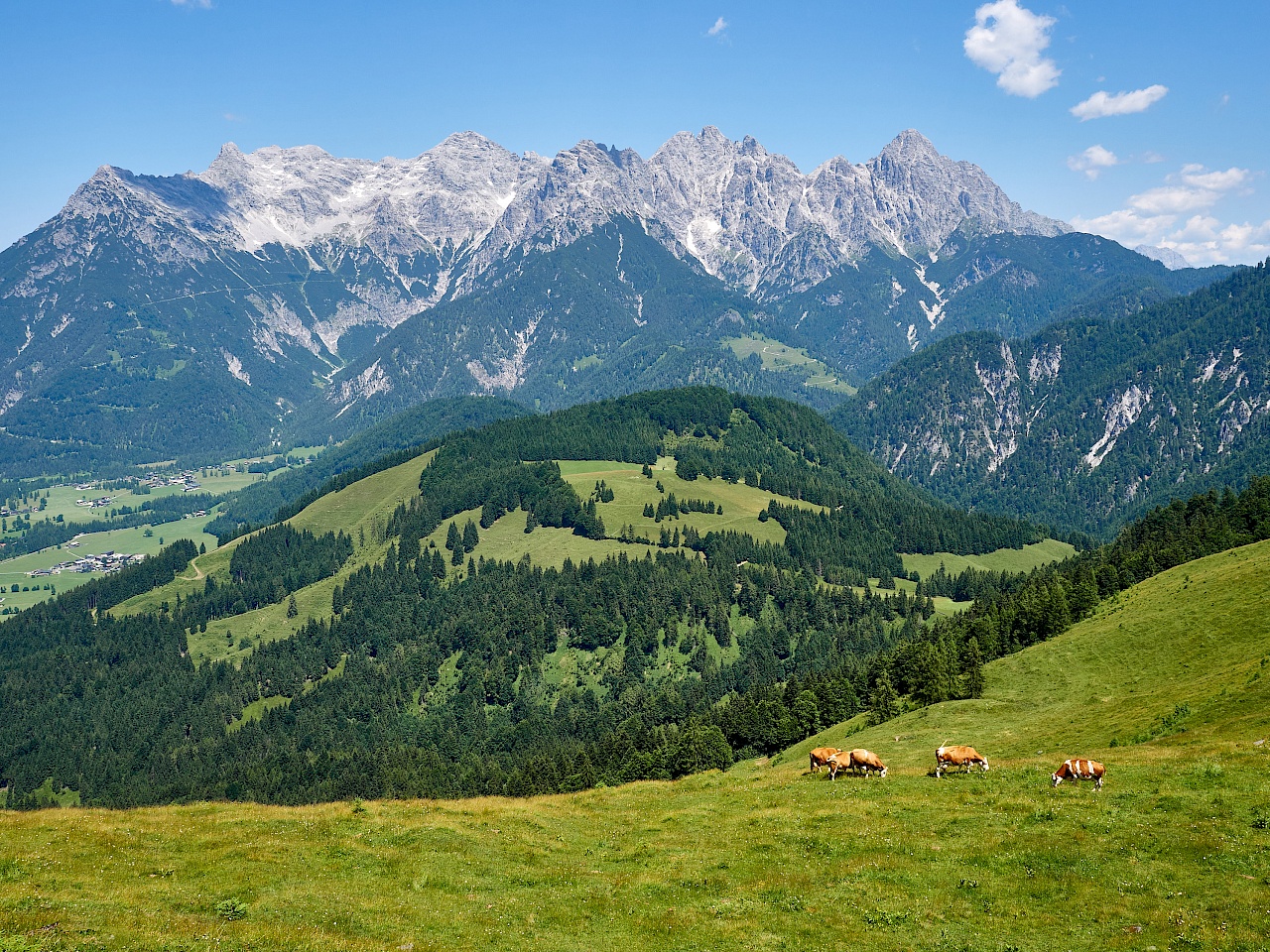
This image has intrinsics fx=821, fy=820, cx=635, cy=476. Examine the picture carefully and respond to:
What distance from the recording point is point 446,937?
34844 millimetres

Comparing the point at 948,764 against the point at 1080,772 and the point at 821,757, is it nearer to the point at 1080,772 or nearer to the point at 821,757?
the point at 821,757

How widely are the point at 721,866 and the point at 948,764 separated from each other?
21.4m

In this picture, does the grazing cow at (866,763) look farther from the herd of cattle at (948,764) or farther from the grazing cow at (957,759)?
the grazing cow at (957,759)

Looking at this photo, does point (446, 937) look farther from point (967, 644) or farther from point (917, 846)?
point (967, 644)

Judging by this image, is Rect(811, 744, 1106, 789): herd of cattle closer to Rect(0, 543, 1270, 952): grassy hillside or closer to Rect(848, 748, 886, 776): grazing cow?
Rect(848, 748, 886, 776): grazing cow

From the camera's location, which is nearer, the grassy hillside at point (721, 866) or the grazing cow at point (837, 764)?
the grassy hillside at point (721, 866)

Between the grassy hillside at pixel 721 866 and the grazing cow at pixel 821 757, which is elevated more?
the grassy hillside at pixel 721 866

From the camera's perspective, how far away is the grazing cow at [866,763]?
57344mm

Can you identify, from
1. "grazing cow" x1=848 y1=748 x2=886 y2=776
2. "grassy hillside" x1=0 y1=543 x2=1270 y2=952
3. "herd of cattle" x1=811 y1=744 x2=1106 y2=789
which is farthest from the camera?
"grazing cow" x1=848 y1=748 x2=886 y2=776

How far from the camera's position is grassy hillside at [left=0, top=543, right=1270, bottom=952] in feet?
106

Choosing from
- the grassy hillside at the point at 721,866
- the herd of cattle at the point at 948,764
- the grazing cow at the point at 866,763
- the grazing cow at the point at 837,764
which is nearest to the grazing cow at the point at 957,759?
the herd of cattle at the point at 948,764

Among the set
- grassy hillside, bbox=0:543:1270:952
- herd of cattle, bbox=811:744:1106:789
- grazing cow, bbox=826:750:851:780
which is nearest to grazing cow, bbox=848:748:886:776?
herd of cattle, bbox=811:744:1106:789

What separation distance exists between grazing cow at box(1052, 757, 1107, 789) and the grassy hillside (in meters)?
0.74

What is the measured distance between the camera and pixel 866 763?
189 feet
